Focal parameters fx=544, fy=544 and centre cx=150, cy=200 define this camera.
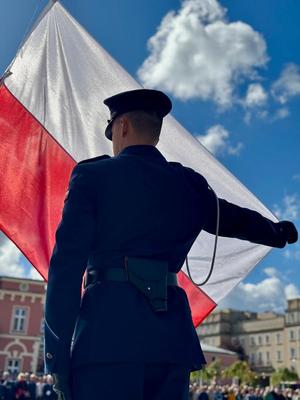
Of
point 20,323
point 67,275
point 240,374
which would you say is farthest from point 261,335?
point 67,275

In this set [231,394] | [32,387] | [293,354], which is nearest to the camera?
[32,387]

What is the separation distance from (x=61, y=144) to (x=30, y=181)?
41cm

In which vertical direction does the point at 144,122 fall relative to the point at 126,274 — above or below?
above

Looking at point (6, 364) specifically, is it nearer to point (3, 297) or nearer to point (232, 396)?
point (3, 297)

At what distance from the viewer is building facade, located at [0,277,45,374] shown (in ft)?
121

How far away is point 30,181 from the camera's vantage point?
4.04 m

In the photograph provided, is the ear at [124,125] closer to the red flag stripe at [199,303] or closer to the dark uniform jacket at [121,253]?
the dark uniform jacket at [121,253]

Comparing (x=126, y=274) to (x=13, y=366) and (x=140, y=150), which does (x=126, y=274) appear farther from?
(x=13, y=366)

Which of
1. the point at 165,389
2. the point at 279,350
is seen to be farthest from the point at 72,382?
the point at 279,350

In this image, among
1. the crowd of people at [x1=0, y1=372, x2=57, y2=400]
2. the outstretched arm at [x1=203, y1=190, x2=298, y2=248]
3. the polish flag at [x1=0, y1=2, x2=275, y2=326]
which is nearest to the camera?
the outstretched arm at [x1=203, y1=190, x2=298, y2=248]

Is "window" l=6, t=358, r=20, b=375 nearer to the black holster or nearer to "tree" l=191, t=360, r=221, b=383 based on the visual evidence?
"tree" l=191, t=360, r=221, b=383

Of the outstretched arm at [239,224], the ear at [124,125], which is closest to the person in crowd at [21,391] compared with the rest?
the outstretched arm at [239,224]

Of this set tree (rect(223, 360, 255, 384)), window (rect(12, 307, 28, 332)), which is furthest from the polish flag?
tree (rect(223, 360, 255, 384))

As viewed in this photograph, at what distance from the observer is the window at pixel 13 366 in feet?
117
